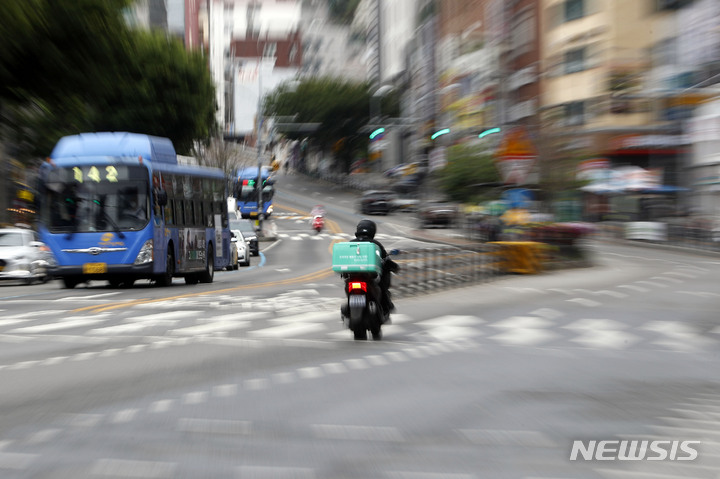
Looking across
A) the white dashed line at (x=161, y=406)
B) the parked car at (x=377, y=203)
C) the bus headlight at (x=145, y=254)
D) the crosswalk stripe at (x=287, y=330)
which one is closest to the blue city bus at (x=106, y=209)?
the bus headlight at (x=145, y=254)

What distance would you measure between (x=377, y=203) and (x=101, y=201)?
56.4 meters

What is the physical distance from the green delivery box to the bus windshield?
13.1 metres

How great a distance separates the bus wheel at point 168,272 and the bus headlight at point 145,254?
105 centimetres

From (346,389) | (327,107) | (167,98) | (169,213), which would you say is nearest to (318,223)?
(167,98)

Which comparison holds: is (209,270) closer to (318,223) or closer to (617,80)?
(617,80)

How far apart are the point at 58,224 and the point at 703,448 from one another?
2011 centimetres

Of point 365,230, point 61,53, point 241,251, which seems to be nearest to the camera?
point 365,230

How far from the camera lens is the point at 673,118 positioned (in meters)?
57.0

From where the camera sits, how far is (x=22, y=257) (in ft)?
96.5

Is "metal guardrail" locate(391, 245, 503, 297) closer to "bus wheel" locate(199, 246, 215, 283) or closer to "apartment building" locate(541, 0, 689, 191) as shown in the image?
"bus wheel" locate(199, 246, 215, 283)

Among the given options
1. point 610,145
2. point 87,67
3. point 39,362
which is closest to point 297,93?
point 610,145

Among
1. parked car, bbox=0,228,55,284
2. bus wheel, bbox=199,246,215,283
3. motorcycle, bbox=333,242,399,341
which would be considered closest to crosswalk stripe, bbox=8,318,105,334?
motorcycle, bbox=333,242,399,341

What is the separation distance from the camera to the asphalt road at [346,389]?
5832mm

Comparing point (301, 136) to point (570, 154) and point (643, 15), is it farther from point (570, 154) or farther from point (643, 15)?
point (570, 154)
